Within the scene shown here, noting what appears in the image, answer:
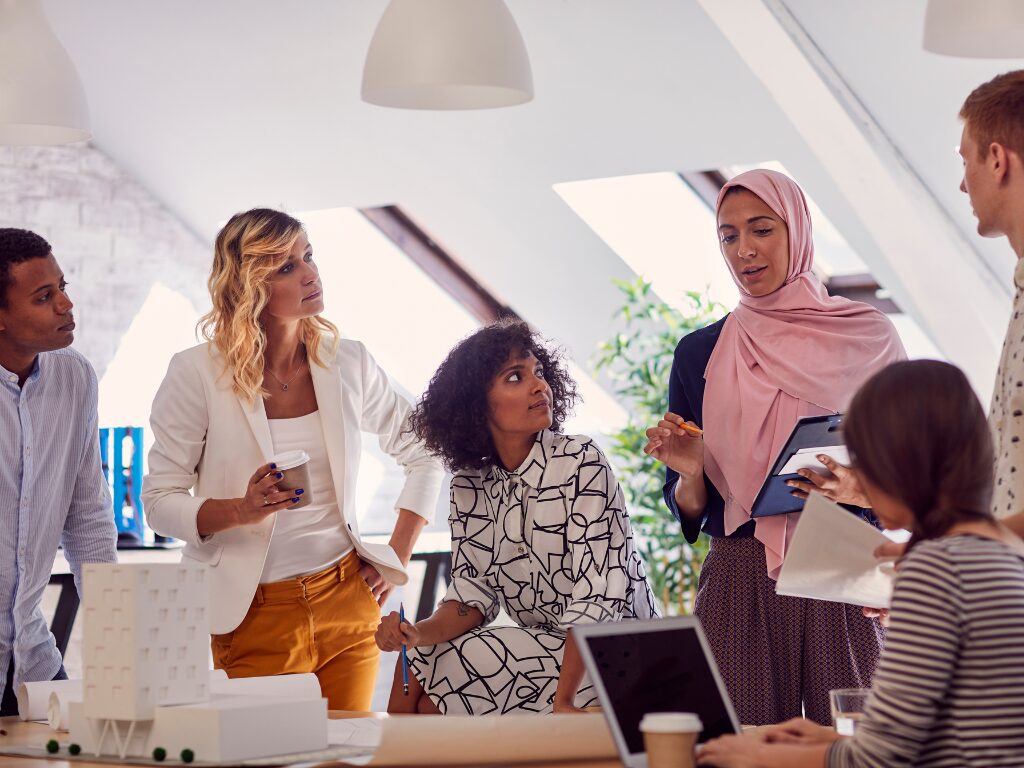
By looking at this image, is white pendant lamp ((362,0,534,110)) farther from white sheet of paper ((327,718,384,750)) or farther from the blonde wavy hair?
white sheet of paper ((327,718,384,750))

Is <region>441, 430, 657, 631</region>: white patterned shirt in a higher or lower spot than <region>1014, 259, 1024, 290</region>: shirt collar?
lower

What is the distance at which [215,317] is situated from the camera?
2994 millimetres

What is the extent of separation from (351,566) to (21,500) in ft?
2.36

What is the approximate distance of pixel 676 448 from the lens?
255 cm

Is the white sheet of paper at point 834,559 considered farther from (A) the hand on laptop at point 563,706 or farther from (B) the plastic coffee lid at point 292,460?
(B) the plastic coffee lid at point 292,460

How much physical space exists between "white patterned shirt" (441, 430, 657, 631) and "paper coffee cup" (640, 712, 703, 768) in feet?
3.36

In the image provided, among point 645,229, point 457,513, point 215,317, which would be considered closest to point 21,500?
point 215,317

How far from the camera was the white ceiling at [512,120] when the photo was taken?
4.16m

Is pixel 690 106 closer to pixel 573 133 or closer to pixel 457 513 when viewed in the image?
pixel 573 133

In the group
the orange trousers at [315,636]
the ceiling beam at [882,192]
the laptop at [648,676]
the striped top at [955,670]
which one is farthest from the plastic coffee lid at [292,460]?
the ceiling beam at [882,192]

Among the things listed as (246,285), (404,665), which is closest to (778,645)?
(404,665)

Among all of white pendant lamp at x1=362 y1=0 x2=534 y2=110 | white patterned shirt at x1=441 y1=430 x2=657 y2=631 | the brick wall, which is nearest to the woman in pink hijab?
white patterned shirt at x1=441 y1=430 x2=657 y2=631

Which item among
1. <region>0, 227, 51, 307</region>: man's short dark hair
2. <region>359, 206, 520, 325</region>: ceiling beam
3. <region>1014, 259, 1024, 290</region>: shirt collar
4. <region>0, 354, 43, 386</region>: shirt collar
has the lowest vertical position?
<region>0, 354, 43, 386</region>: shirt collar

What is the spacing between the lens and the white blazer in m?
2.79
